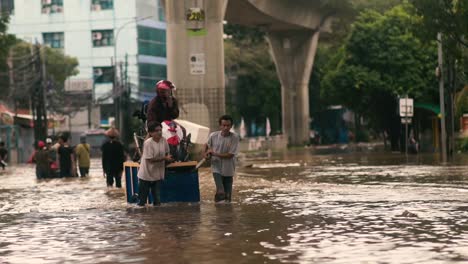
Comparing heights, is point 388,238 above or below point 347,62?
below

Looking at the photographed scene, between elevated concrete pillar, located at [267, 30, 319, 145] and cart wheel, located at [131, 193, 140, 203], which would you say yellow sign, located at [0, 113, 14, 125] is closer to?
elevated concrete pillar, located at [267, 30, 319, 145]

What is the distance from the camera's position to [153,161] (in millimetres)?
16750

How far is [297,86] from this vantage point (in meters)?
76.1

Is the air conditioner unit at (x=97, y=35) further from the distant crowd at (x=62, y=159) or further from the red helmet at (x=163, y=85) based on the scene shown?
the red helmet at (x=163, y=85)

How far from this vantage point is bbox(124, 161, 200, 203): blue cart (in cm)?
1770

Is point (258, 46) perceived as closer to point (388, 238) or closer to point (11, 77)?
point (11, 77)

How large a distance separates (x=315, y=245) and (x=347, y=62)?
46.9 metres

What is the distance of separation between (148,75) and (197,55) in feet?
212

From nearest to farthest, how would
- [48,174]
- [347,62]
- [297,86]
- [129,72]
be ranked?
[48,174]
[347,62]
[297,86]
[129,72]

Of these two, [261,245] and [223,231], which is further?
[223,231]

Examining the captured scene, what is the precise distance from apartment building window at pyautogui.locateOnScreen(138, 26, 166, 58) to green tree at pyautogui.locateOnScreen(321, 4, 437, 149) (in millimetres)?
45180

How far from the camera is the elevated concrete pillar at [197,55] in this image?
1533 inches

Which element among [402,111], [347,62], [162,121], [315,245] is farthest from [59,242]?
[347,62]

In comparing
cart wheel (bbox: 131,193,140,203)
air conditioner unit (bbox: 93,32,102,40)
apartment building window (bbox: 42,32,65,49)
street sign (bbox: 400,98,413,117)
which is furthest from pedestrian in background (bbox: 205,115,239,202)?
apartment building window (bbox: 42,32,65,49)
